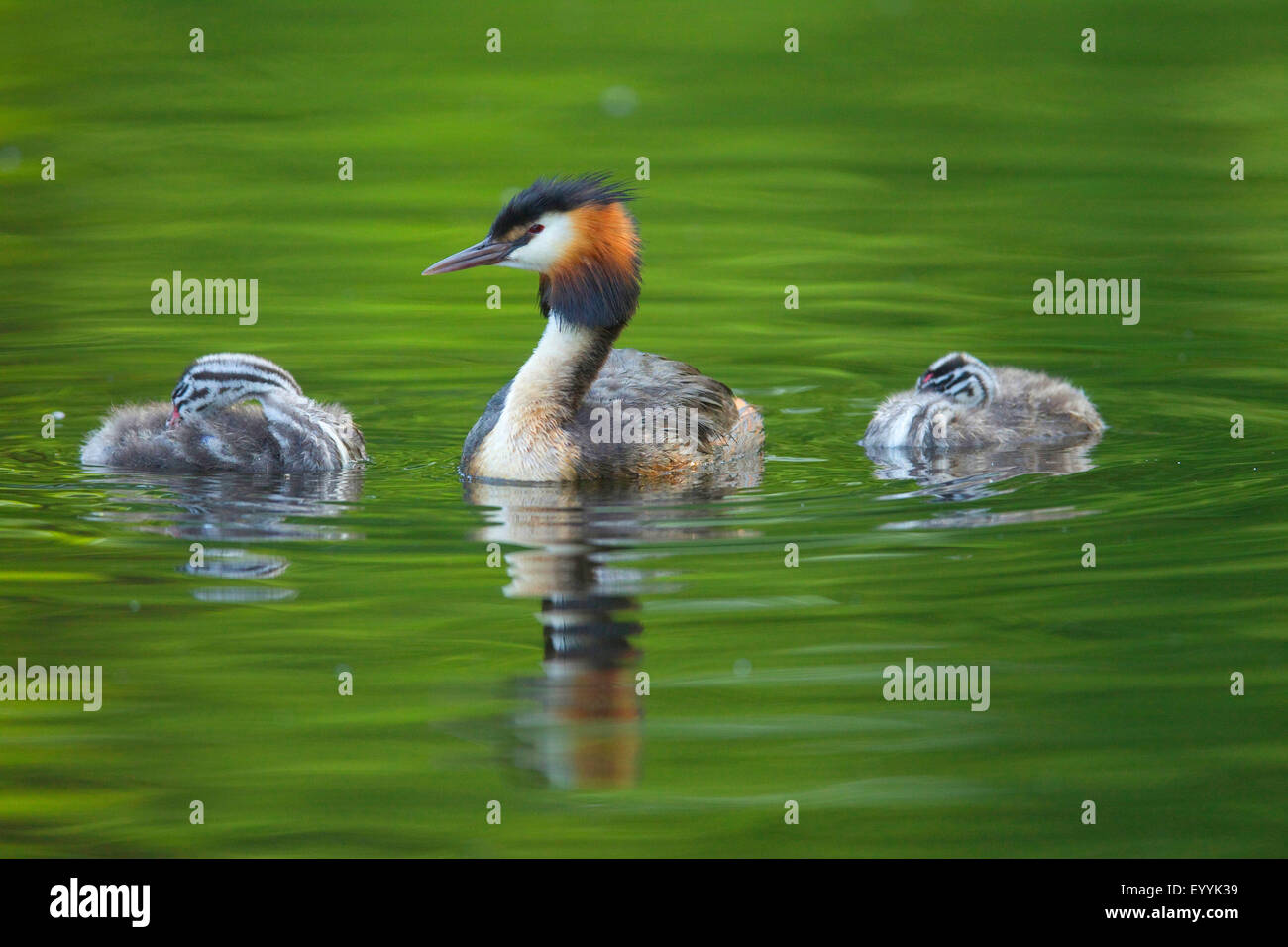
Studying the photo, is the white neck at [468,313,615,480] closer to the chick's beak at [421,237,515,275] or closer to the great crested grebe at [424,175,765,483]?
the great crested grebe at [424,175,765,483]

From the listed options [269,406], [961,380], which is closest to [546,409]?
[269,406]

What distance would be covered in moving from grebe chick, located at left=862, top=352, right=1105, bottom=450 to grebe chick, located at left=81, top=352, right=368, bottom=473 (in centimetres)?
266

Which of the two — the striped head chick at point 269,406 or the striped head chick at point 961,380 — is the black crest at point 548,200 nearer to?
the striped head chick at point 269,406

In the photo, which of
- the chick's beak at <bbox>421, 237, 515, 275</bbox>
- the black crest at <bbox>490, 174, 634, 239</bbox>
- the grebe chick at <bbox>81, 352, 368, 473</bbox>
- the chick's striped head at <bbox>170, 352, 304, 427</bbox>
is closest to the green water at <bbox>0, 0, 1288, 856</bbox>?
the grebe chick at <bbox>81, 352, 368, 473</bbox>

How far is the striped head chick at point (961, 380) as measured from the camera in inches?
406

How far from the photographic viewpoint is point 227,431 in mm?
9609

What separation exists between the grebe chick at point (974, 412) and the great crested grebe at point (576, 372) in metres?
0.91

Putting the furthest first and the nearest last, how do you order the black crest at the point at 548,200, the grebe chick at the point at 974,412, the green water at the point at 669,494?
the grebe chick at the point at 974,412 < the black crest at the point at 548,200 < the green water at the point at 669,494

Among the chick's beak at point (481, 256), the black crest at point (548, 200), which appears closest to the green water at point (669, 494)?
the chick's beak at point (481, 256)

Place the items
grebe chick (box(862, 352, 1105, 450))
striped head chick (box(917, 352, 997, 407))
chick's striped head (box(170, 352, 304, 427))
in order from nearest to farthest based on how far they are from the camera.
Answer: chick's striped head (box(170, 352, 304, 427)), grebe chick (box(862, 352, 1105, 450)), striped head chick (box(917, 352, 997, 407))

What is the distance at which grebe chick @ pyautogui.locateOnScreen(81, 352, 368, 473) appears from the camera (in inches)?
376

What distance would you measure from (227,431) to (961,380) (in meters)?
3.56

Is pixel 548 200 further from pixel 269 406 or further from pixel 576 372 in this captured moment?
pixel 269 406

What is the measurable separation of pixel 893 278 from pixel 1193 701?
24.3 feet
